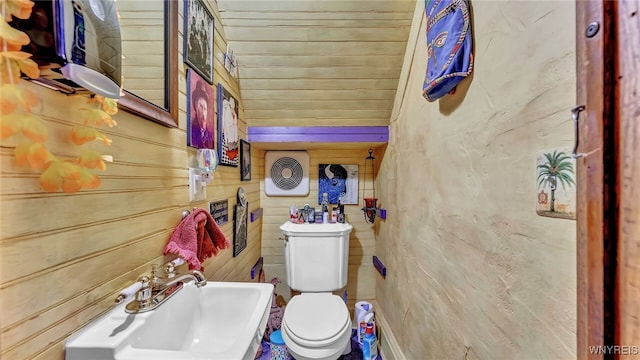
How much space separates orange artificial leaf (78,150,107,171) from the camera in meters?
0.58

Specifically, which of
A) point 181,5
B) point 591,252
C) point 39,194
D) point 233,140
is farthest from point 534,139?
point 233,140

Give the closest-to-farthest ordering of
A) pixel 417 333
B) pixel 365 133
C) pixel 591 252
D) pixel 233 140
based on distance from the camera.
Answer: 1. pixel 591 252
2. pixel 417 333
3. pixel 233 140
4. pixel 365 133

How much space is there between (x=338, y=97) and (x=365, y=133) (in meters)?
0.35

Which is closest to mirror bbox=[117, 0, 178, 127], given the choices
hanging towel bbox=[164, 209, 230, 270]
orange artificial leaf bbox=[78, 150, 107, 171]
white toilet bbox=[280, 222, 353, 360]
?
orange artificial leaf bbox=[78, 150, 107, 171]

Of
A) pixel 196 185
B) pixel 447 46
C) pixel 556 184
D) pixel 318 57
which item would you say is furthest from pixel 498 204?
pixel 318 57

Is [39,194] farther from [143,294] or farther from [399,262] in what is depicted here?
[399,262]

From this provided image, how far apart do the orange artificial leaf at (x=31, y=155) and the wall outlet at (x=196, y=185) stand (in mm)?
626

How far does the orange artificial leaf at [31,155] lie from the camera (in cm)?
47

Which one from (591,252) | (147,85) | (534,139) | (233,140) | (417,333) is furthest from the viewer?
(233,140)

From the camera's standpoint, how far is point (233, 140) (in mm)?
1643

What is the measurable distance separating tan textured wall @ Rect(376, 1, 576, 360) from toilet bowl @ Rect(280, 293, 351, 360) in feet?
1.43

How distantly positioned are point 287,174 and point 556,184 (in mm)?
1984

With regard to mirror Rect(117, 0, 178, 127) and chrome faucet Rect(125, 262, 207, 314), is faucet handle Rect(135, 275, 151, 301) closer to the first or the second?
chrome faucet Rect(125, 262, 207, 314)

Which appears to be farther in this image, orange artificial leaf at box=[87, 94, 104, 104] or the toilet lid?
the toilet lid
